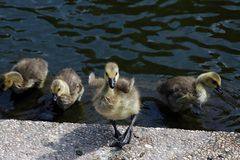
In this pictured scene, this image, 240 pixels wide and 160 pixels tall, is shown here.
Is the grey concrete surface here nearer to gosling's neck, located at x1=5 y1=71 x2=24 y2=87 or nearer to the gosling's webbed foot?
the gosling's webbed foot

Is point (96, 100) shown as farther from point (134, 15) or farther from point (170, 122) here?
point (134, 15)

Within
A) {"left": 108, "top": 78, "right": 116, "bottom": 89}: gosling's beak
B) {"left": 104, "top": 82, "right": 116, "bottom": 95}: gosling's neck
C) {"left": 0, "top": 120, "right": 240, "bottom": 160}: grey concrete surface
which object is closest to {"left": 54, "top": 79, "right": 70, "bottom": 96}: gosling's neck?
{"left": 0, "top": 120, "right": 240, "bottom": 160}: grey concrete surface

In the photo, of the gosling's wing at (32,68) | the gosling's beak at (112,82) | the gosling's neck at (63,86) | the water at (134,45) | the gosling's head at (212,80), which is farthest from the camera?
the gosling's wing at (32,68)

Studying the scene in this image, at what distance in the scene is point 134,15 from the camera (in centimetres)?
895

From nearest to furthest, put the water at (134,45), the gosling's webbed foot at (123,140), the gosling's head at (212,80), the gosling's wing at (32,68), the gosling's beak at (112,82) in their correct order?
the gosling's beak at (112,82) → the gosling's webbed foot at (123,140) → the gosling's head at (212,80) → the water at (134,45) → the gosling's wing at (32,68)

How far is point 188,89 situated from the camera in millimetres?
6973

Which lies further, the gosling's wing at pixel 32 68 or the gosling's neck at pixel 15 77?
the gosling's wing at pixel 32 68

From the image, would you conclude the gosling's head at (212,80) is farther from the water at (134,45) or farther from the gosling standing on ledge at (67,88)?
the gosling standing on ledge at (67,88)

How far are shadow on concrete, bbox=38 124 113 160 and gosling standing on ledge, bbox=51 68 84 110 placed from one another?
1.50 m

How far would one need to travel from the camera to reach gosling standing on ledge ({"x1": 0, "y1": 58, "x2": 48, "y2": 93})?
295 inches

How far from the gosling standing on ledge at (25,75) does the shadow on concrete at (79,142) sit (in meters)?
2.15

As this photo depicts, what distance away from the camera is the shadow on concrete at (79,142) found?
523 centimetres

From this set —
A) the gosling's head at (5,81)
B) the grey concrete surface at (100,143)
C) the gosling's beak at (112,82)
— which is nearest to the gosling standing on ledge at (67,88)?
the gosling's head at (5,81)

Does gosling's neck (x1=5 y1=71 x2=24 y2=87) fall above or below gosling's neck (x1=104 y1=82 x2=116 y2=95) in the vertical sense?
below
